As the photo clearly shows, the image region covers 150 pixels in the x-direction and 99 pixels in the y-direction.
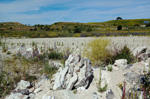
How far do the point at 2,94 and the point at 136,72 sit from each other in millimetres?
3898

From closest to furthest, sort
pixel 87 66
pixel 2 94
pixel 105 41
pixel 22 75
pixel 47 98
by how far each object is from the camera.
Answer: pixel 47 98
pixel 87 66
pixel 2 94
pixel 22 75
pixel 105 41

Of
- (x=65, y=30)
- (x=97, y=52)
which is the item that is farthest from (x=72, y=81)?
(x=65, y=30)

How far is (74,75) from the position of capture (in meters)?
4.03

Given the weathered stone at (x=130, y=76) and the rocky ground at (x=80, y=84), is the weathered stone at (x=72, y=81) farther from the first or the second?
the weathered stone at (x=130, y=76)

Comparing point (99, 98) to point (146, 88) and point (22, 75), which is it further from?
point (22, 75)

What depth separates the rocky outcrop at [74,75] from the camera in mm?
3895

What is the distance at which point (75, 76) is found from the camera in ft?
13.1

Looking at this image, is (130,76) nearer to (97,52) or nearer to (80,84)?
(80,84)

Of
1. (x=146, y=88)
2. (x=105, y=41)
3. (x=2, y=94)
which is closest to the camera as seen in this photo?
(x=146, y=88)

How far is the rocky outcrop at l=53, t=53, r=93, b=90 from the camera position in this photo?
A: 3.89 m

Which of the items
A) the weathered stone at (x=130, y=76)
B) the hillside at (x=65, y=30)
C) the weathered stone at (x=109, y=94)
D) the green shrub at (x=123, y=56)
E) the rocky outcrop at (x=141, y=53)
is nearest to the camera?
the weathered stone at (x=109, y=94)

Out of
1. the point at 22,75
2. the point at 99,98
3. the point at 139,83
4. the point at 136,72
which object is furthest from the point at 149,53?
the point at 22,75

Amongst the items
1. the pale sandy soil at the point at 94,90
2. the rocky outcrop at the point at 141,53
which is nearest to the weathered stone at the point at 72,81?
the pale sandy soil at the point at 94,90

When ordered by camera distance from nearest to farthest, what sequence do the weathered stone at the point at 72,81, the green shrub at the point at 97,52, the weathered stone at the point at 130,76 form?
1. the weathered stone at the point at 72,81
2. the weathered stone at the point at 130,76
3. the green shrub at the point at 97,52
